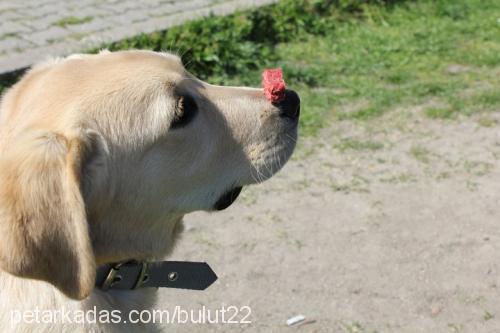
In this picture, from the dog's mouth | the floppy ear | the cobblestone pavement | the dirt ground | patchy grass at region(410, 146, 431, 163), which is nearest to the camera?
the floppy ear

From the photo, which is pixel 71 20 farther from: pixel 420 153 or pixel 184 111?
pixel 184 111

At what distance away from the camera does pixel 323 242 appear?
15.7ft

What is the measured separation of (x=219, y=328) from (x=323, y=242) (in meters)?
0.96

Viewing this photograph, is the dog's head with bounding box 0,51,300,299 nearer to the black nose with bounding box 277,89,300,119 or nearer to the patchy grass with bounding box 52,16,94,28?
the black nose with bounding box 277,89,300,119

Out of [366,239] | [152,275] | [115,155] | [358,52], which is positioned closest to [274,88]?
[115,155]

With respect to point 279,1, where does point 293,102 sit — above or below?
above

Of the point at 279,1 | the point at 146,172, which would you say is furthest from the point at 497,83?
the point at 146,172

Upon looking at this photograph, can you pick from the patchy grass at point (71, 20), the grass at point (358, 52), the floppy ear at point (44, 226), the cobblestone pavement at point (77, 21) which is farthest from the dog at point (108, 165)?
the patchy grass at point (71, 20)

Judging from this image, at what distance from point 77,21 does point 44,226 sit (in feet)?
17.8

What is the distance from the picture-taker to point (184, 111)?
2951 mm

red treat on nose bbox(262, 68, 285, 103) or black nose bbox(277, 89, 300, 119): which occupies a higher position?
red treat on nose bbox(262, 68, 285, 103)

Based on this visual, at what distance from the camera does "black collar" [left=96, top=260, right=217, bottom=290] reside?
2.84 m

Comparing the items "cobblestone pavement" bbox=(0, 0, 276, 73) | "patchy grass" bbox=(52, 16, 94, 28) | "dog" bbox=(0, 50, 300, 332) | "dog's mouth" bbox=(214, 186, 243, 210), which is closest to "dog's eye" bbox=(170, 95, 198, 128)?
"dog" bbox=(0, 50, 300, 332)

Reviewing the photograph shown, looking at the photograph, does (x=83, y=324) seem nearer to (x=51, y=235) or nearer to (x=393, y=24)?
(x=51, y=235)
